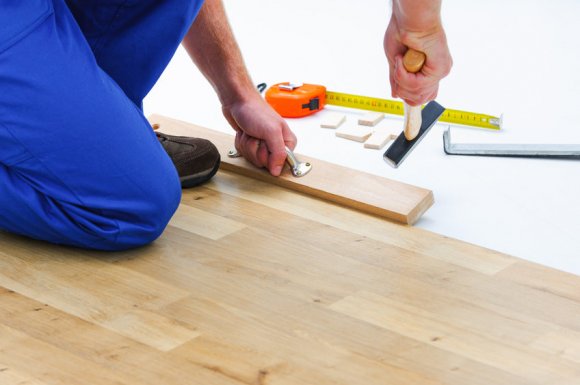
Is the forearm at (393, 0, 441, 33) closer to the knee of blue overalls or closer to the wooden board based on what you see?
the wooden board

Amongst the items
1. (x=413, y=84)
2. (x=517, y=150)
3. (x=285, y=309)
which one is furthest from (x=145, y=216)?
(x=517, y=150)

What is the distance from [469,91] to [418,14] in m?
1.45

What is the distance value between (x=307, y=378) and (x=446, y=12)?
3.04 meters

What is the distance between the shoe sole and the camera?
239cm

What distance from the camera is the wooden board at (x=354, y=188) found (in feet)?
7.39

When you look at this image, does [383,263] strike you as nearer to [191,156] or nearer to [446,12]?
[191,156]

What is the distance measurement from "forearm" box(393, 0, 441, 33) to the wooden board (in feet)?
1.63

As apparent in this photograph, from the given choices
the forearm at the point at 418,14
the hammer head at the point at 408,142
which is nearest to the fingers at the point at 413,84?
the forearm at the point at 418,14

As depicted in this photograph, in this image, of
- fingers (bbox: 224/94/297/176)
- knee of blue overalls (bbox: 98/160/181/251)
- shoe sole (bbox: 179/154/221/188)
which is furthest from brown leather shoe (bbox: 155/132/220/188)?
knee of blue overalls (bbox: 98/160/181/251)

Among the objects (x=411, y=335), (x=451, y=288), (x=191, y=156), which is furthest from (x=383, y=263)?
(x=191, y=156)

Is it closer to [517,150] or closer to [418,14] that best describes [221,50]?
[418,14]

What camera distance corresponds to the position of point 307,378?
157 cm

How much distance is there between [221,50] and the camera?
2.47 meters

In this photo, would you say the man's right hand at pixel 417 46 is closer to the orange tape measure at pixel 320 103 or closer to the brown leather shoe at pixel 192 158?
the brown leather shoe at pixel 192 158
